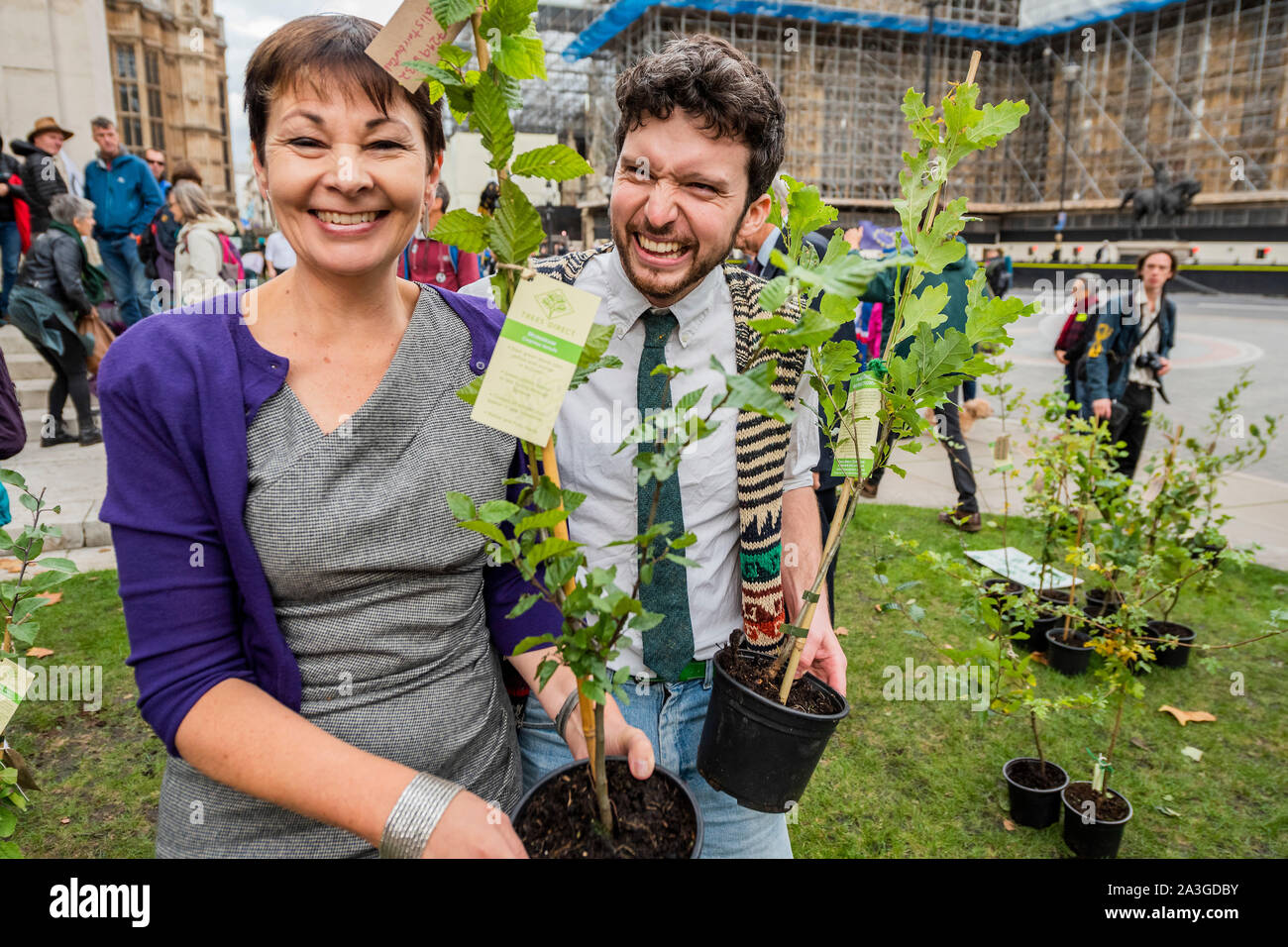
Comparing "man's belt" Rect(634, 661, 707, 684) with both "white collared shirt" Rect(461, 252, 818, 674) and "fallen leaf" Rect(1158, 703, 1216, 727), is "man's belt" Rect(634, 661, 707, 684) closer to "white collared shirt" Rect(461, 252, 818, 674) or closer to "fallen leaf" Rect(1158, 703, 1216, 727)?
"white collared shirt" Rect(461, 252, 818, 674)

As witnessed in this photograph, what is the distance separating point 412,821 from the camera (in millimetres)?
1158

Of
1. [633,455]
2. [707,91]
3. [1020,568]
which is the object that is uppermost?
[707,91]

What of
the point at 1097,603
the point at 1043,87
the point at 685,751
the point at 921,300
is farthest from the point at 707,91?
the point at 1043,87

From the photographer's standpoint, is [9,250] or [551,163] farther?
[9,250]

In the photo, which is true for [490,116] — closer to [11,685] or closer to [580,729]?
[580,729]

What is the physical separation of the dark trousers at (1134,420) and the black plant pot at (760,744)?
17.8 ft

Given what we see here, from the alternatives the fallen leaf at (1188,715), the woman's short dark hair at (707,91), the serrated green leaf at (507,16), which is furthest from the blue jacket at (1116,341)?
the serrated green leaf at (507,16)

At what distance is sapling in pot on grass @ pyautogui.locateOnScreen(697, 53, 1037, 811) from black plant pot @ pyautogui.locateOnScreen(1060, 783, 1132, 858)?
2.01m

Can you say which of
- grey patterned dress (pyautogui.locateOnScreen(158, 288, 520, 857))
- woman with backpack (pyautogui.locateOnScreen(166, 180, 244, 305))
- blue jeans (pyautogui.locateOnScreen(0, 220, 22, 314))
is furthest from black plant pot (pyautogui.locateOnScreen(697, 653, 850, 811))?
blue jeans (pyautogui.locateOnScreen(0, 220, 22, 314))

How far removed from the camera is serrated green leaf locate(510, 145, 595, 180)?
39.3 inches

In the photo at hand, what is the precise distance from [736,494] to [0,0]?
13803 mm

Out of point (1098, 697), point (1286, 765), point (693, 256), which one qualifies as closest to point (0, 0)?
point (693, 256)

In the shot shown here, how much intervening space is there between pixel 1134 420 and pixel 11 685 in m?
6.67
